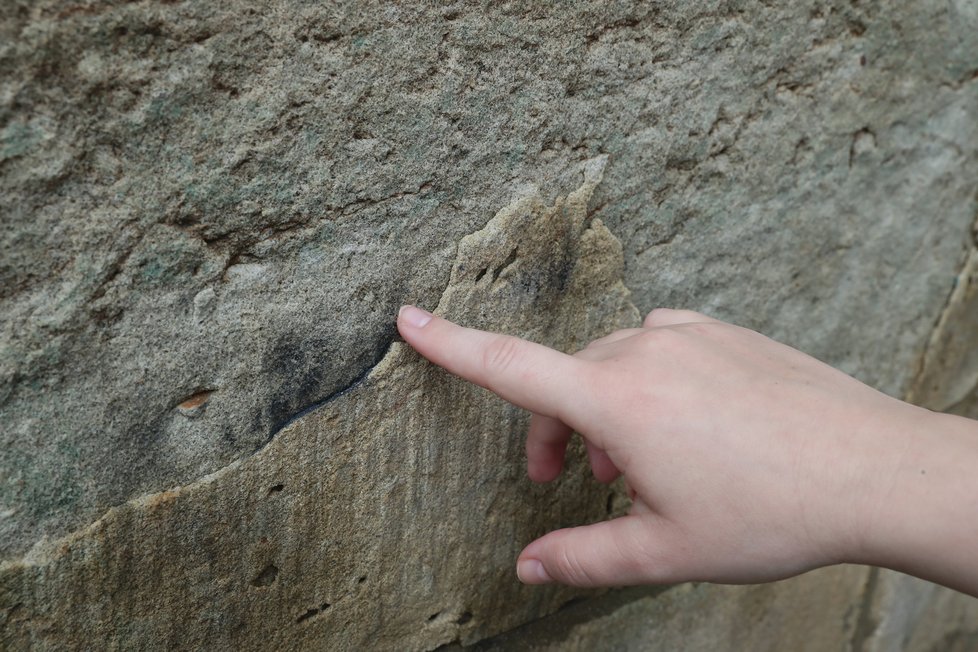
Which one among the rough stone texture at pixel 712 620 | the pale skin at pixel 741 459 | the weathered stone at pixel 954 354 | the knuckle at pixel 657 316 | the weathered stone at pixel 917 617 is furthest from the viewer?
the weathered stone at pixel 917 617

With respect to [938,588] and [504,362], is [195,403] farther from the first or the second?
[938,588]

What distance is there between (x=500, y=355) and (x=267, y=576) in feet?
1.05

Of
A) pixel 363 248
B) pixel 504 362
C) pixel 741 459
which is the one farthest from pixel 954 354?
pixel 363 248

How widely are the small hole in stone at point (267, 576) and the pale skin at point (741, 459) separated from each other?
264 mm

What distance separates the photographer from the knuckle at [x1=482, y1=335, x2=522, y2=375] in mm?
768

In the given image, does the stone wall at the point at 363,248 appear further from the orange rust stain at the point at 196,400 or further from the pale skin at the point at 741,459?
the pale skin at the point at 741,459

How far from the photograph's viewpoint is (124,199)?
625mm

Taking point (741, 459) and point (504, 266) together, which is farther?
point (504, 266)

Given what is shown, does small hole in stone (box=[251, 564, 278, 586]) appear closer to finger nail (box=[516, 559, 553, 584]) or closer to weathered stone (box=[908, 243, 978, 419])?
finger nail (box=[516, 559, 553, 584])

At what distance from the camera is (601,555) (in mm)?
781

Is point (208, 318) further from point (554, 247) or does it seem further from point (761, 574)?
point (761, 574)

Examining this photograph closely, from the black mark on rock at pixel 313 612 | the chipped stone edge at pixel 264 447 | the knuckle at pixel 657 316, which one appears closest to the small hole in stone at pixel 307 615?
the black mark on rock at pixel 313 612

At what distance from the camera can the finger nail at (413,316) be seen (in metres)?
0.80

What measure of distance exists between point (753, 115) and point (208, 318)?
0.65m
